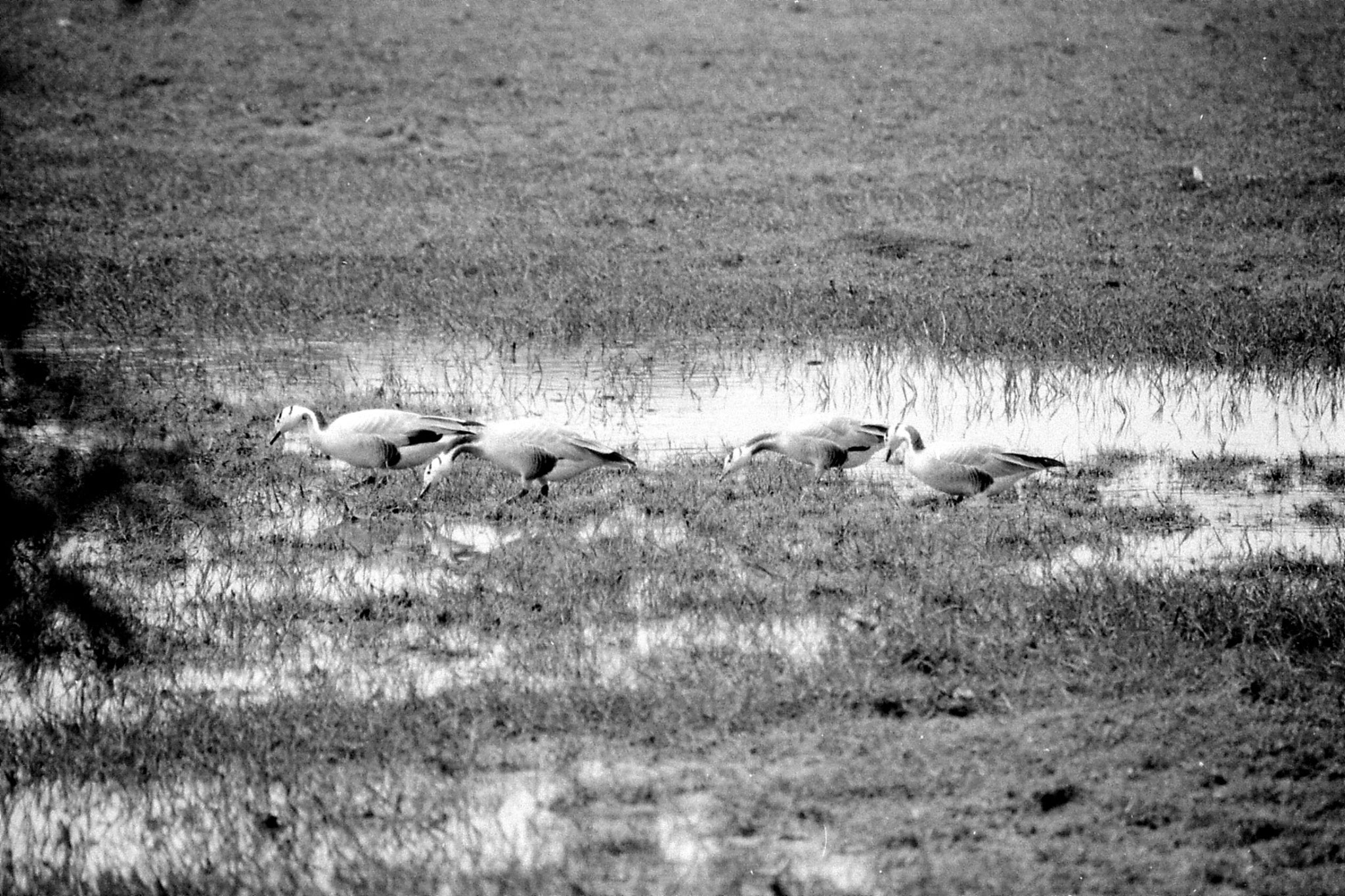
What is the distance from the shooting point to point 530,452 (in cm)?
810

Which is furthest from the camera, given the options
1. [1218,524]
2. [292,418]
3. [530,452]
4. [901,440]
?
[292,418]

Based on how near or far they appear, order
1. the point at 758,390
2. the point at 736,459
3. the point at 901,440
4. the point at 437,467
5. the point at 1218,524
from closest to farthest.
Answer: the point at 1218,524
the point at 437,467
the point at 901,440
the point at 736,459
the point at 758,390

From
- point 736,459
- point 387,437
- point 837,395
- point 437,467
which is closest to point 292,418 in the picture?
point 387,437

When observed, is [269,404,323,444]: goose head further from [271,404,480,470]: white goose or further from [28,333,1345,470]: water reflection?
[28,333,1345,470]: water reflection

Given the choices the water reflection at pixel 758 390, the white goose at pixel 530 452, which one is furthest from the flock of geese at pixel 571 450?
the water reflection at pixel 758 390

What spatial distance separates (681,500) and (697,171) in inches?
412

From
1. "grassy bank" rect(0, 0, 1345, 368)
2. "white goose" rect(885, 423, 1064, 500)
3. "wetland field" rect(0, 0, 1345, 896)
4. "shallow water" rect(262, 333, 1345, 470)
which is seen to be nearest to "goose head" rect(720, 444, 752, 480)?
"wetland field" rect(0, 0, 1345, 896)

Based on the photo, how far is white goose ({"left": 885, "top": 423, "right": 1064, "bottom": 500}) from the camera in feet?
25.7

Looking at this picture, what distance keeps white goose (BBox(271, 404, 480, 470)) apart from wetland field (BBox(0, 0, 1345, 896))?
0.66 feet

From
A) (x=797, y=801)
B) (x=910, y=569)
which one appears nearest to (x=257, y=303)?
(x=910, y=569)

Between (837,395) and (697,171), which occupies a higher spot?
(697,171)

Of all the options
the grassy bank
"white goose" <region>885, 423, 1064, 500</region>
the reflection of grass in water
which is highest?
the grassy bank

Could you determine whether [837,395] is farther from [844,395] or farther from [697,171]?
[697,171]

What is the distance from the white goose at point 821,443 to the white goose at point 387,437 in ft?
5.48
